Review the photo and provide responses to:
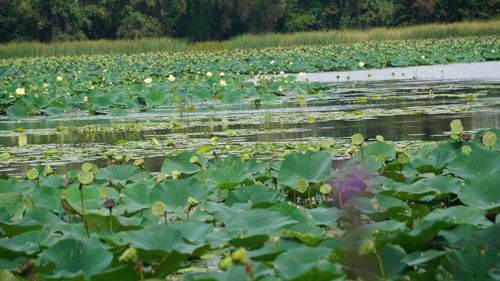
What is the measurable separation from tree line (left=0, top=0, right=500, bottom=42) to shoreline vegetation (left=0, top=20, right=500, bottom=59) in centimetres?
1014

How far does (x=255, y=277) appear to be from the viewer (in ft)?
4.53

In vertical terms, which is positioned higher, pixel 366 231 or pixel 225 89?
pixel 366 231

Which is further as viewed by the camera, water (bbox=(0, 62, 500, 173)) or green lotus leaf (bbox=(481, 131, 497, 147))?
water (bbox=(0, 62, 500, 173))

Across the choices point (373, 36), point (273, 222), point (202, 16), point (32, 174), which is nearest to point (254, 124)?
point (32, 174)

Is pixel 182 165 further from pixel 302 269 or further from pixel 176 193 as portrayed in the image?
pixel 302 269

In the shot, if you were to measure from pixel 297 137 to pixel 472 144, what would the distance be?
6.62 ft

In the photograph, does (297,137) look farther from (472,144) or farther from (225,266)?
(225,266)

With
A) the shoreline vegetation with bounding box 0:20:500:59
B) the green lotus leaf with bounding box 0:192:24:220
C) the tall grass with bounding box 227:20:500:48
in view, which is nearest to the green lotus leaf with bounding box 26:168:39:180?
the green lotus leaf with bounding box 0:192:24:220

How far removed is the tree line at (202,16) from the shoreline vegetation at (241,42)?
10.1 metres

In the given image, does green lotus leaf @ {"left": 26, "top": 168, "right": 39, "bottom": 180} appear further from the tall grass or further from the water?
the tall grass

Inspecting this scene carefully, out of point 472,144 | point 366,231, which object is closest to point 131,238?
point 366,231

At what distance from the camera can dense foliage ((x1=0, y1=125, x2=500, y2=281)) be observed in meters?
1.45

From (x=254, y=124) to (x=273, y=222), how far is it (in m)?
3.72

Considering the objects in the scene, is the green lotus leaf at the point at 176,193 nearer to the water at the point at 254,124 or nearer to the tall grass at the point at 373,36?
the water at the point at 254,124
